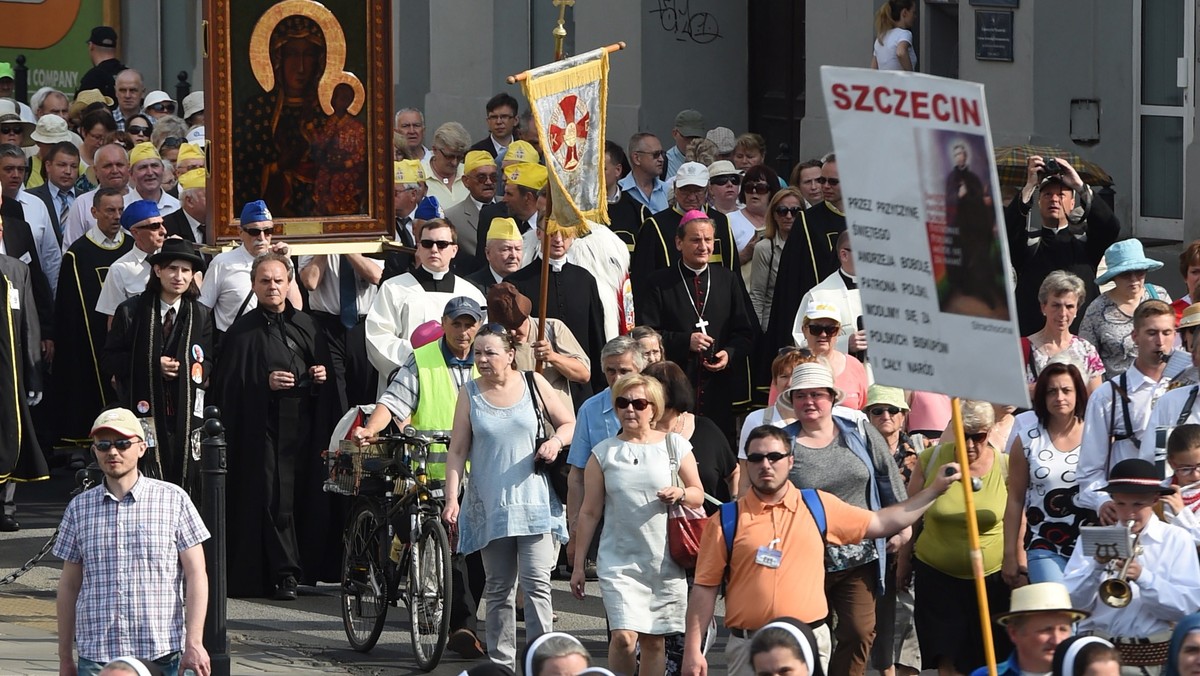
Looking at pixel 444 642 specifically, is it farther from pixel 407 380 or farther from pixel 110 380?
pixel 110 380

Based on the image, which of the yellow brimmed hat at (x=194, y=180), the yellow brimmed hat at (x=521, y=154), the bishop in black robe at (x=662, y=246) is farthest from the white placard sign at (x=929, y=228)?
the yellow brimmed hat at (x=194, y=180)

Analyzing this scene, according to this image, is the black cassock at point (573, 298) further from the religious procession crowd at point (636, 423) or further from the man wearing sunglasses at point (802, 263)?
the man wearing sunglasses at point (802, 263)

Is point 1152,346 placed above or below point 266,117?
below

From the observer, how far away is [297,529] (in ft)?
43.9

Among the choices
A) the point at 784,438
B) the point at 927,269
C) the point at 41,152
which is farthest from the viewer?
the point at 41,152

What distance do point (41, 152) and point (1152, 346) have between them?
11.7 m

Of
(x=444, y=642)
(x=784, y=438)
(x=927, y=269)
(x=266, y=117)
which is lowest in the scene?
(x=444, y=642)

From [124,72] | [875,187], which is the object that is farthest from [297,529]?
[124,72]

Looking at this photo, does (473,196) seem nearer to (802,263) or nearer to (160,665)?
(802,263)

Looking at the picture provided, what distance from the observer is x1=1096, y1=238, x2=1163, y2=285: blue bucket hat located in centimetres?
1195

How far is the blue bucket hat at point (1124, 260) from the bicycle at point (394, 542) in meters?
3.38

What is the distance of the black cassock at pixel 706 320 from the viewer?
13906 mm

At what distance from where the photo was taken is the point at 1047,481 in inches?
397

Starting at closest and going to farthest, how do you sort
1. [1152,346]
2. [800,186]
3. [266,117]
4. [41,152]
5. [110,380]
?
1. [1152,346]
2. [266,117]
3. [110,380]
4. [800,186]
5. [41,152]
